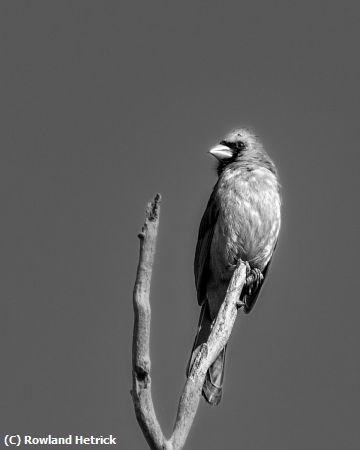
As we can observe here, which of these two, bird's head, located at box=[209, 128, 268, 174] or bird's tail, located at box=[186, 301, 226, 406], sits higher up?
bird's head, located at box=[209, 128, 268, 174]

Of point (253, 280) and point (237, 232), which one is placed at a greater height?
point (237, 232)

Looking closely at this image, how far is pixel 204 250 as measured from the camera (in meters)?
8.23

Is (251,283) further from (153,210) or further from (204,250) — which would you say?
(153,210)

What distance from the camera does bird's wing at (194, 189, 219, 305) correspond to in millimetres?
8195

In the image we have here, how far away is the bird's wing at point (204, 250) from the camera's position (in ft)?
26.9

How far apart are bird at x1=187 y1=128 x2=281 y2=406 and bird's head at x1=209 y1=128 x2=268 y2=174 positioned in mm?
106

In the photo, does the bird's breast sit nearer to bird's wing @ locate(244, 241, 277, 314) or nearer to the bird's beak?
bird's wing @ locate(244, 241, 277, 314)

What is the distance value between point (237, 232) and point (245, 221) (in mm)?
130

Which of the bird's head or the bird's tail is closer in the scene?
the bird's tail

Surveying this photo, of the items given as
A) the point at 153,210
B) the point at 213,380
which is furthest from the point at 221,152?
the point at 153,210

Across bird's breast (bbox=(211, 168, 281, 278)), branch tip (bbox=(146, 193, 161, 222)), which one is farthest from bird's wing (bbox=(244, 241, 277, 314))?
branch tip (bbox=(146, 193, 161, 222))

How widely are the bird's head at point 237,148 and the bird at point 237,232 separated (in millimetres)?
106

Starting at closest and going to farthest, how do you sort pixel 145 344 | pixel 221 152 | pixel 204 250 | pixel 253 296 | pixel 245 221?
pixel 145 344 → pixel 245 221 → pixel 204 250 → pixel 253 296 → pixel 221 152

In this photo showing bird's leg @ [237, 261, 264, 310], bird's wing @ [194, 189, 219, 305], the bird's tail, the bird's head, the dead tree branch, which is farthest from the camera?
the bird's head
